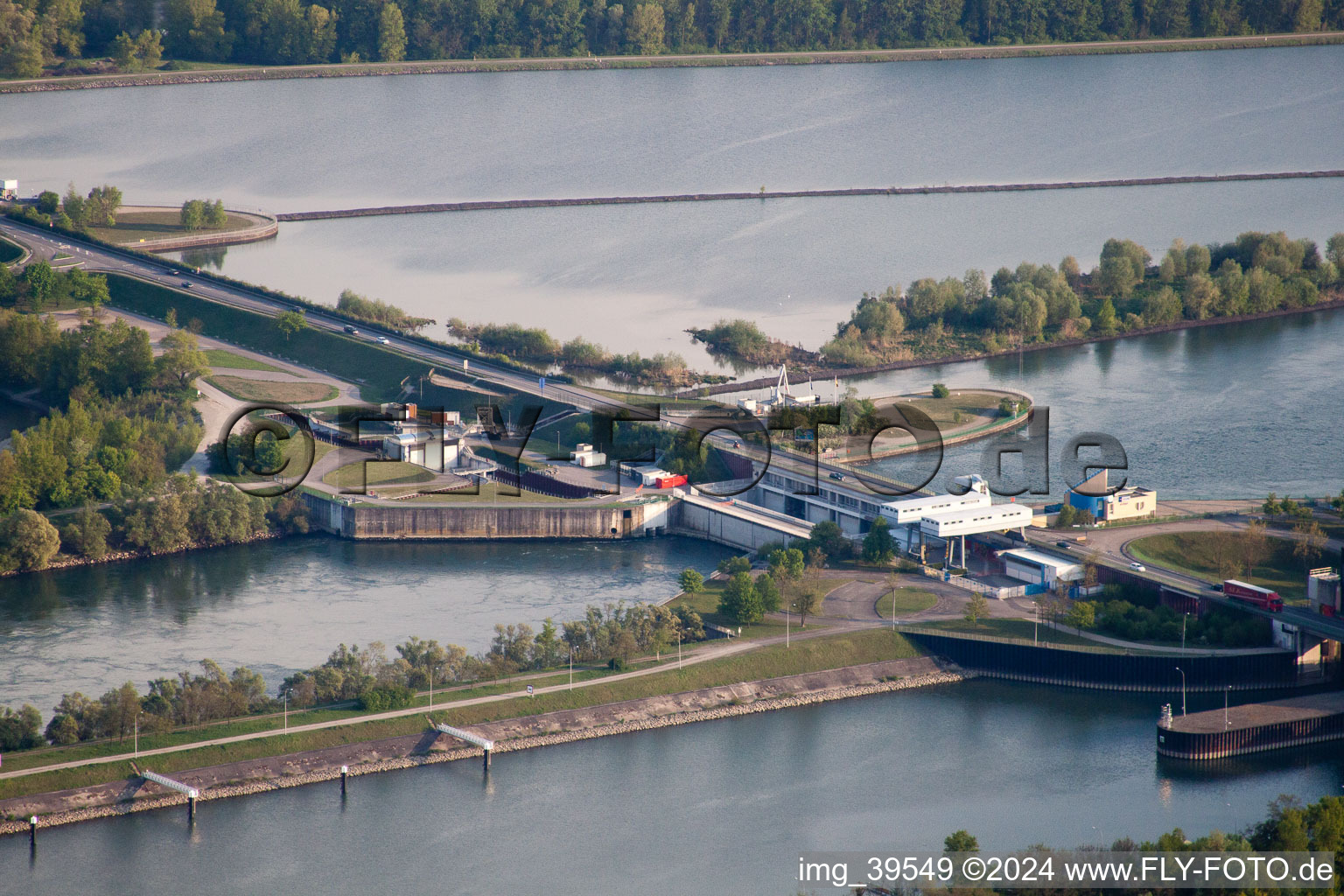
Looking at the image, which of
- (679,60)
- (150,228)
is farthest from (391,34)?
(150,228)

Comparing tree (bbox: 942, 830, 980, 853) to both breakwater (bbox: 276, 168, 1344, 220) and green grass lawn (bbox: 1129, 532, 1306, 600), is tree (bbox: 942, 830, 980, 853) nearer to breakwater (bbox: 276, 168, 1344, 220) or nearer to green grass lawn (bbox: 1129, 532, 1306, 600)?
green grass lawn (bbox: 1129, 532, 1306, 600)

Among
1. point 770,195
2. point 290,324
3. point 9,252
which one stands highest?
point 770,195

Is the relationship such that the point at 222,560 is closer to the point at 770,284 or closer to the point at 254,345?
the point at 254,345

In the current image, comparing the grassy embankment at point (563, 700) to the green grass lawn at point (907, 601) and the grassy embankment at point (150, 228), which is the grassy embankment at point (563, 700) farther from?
the grassy embankment at point (150, 228)

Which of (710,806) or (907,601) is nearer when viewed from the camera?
(710,806)

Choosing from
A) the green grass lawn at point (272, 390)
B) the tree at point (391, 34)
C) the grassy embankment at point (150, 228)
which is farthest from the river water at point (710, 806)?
the tree at point (391, 34)

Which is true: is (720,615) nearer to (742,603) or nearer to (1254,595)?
(742,603)
